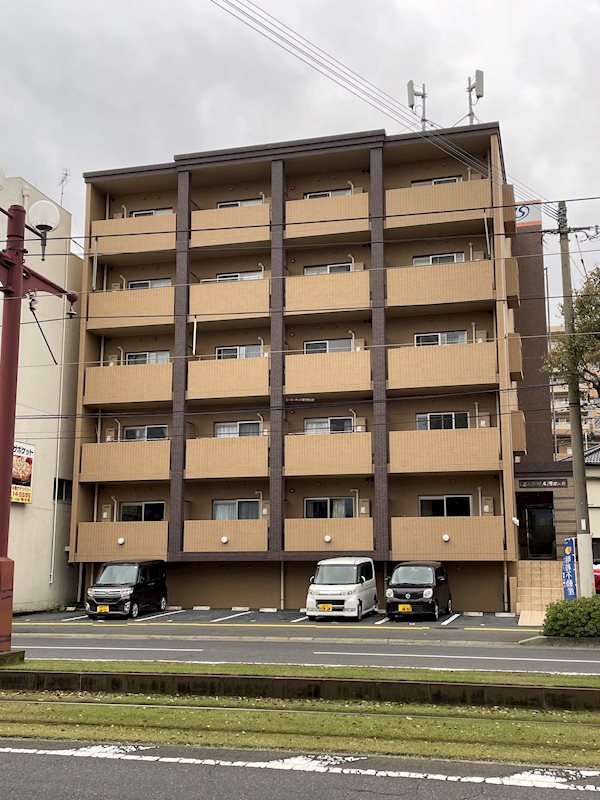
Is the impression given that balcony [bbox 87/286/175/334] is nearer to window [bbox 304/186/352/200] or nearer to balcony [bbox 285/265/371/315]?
balcony [bbox 285/265/371/315]

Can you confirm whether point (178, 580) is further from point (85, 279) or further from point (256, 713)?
point (256, 713)

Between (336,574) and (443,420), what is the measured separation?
25.6 feet

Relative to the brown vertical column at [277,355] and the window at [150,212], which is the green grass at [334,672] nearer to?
the brown vertical column at [277,355]

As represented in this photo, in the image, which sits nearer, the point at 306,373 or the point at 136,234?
the point at 306,373

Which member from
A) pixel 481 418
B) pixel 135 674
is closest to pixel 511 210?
pixel 481 418

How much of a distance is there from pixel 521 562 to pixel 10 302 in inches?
835

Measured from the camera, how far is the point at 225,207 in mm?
33719

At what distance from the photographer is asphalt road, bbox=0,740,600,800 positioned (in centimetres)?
672

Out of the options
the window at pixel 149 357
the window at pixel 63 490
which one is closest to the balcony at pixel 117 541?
the window at pixel 63 490

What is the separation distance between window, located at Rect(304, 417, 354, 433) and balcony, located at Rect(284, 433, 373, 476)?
121cm

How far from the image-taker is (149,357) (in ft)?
110

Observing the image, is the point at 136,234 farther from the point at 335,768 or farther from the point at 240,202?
the point at 335,768

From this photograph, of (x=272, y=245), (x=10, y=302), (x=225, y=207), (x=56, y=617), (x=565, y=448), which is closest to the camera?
(x=10, y=302)

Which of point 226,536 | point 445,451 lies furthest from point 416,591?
point 226,536
